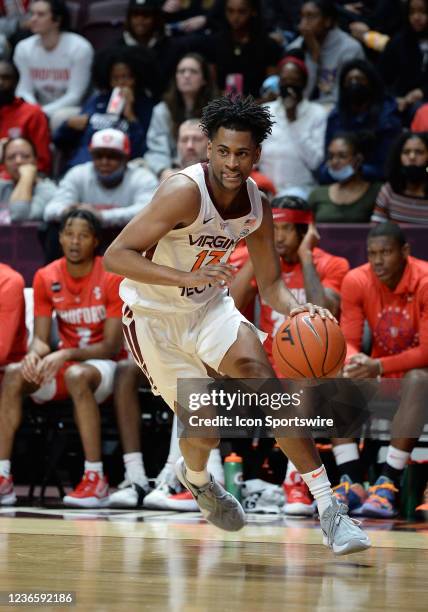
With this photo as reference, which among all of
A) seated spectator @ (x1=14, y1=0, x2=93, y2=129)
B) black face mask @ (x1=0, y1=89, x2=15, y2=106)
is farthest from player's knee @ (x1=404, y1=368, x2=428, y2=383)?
seated spectator @ (x1=14, y1=0, x2=93, y2=129)

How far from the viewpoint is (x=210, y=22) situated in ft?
30.7

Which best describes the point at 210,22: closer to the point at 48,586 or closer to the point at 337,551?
the point at 337,551

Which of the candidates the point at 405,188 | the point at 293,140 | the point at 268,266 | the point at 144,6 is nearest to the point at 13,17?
the point at 144,6

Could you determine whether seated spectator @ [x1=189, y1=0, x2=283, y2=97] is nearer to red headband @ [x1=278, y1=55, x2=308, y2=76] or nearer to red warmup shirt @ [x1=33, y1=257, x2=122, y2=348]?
red headband @ [x1=278, y1=55, x2=308, y2=76]

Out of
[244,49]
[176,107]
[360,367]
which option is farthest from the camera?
[244,49]

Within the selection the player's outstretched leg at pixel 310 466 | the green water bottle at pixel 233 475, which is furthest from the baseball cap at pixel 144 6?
the player's outstretched leg at pixel 310 466

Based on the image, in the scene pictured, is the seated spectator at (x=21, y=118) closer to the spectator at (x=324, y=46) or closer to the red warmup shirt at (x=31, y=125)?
the red warmup shirt at (x=31, y=125)

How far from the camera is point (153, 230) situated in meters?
4.21

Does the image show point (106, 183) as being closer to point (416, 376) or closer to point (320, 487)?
point (416, 376)

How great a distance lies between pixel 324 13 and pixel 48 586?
252 inches

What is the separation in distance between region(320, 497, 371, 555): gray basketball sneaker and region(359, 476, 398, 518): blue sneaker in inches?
69.7

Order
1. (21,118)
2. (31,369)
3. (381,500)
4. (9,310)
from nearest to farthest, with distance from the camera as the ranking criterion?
(381,500)
(31,369)
(9,310)
(21,118)

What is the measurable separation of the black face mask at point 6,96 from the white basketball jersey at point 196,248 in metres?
4.45

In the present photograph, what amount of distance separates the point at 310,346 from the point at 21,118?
196 inches
